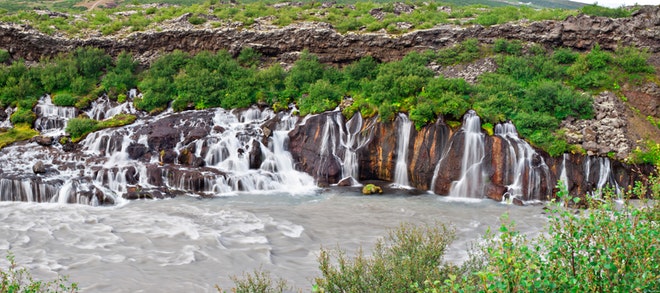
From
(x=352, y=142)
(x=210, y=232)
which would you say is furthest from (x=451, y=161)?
(x=210, y=232)

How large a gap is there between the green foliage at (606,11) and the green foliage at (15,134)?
103 feet

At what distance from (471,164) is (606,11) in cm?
1566

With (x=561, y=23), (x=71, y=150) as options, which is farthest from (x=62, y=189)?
(x=561, y=23)

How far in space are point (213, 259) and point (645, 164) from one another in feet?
56.5

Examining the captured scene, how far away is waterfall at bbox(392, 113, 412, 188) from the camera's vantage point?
21.3 meters

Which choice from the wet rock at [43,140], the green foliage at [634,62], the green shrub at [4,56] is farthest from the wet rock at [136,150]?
the green foliage at [634,62]

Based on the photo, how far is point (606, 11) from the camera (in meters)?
28.2

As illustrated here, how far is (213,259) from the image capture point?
42.9 ft

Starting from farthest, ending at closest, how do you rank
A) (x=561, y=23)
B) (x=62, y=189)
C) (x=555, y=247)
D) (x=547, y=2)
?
(x=547, y=2) → (x=561, y=23) → (x=62, y=189) → (x=555, y=247)

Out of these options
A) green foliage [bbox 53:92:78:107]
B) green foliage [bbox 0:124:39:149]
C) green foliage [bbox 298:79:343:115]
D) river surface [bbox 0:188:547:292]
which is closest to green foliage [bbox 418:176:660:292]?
river surface [bbox 0:188:547:292]

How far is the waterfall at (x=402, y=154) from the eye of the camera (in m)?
21.3

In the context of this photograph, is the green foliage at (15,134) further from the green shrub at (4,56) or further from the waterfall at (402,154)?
the waterfall at (402,154)

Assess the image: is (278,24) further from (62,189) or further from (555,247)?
(555,247)

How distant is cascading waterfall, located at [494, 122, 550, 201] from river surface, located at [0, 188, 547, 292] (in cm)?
127
